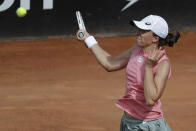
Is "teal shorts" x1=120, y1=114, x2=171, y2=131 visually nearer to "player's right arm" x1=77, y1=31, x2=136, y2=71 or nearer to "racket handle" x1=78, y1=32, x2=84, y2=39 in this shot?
"player's right arm" x1=77, y1=31, x2=136, y2=71

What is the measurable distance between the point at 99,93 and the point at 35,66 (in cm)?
255

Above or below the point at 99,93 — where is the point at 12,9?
above

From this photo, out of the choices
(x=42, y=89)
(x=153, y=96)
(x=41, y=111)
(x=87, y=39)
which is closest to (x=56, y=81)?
(x=42, y=89)

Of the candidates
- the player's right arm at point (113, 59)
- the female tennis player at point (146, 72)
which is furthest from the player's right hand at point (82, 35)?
the female tennis player at point (146, 72)

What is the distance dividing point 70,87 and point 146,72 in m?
5.43

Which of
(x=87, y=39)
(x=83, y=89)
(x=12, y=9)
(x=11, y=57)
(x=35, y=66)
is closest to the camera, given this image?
(x=87, y=39)

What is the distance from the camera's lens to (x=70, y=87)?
9398mm

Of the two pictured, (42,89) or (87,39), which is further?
(42,89)

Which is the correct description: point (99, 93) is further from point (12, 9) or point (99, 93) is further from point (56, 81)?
point (12, 9)

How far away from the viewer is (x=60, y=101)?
8.59m

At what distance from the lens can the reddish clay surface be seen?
7.61 metres

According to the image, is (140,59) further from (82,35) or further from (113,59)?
(82,35)

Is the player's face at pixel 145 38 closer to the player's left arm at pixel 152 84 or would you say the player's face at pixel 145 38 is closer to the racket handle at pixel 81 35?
the player's left arm at pixel 152 84

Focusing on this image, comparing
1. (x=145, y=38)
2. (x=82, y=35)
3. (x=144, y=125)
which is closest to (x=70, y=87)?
(x=82, y=35)
